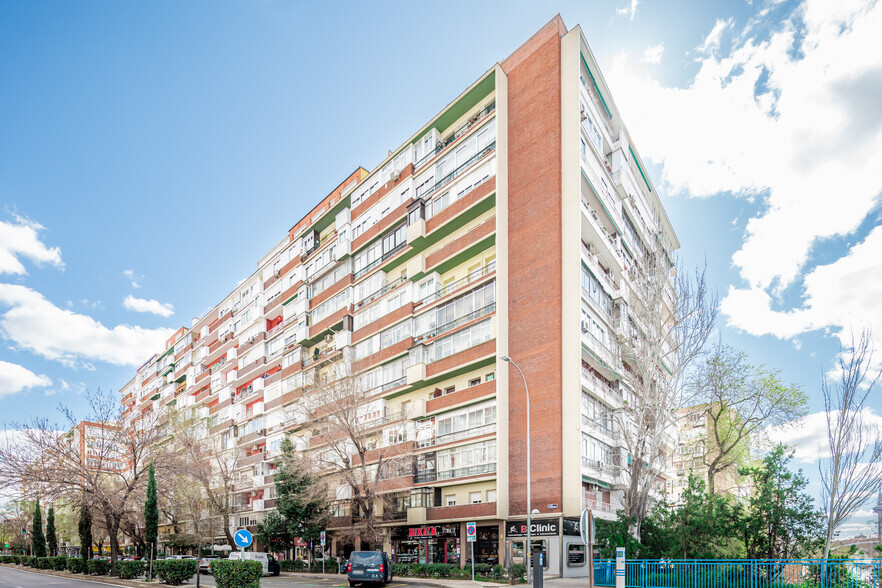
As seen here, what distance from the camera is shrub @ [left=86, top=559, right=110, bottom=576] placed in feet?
134

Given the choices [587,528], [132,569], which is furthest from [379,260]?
[587,528]

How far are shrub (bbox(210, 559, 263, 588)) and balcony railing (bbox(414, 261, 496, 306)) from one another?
23.7 meters

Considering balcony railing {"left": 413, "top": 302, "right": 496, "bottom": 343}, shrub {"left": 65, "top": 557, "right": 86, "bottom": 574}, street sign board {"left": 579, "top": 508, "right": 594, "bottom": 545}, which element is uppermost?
balcony railing {"left": 413, "top": 302, "right": 496, "bottom": 343}

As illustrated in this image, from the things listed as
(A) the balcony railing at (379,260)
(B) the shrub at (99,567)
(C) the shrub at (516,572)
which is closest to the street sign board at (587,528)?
(C) the shrub at (516,572)

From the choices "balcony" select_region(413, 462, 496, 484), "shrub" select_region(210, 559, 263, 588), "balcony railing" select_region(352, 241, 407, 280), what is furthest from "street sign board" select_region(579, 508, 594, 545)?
"balcony railing" select_region(352, 241, 407, 280)

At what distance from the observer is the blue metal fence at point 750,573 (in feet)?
63.4

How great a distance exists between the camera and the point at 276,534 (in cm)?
4944

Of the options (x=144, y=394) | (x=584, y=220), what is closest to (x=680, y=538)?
(x=584, y=220)

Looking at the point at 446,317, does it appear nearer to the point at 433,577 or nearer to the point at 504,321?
→ the point at 504,321

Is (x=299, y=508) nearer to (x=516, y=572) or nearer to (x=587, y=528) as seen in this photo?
(x=516, y=572)

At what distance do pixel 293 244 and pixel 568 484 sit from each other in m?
42.3

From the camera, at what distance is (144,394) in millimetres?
114812

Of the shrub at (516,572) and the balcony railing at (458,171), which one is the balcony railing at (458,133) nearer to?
the balcony railing at (458,171)

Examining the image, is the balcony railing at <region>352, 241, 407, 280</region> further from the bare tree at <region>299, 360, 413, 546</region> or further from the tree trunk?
the tree trunk
